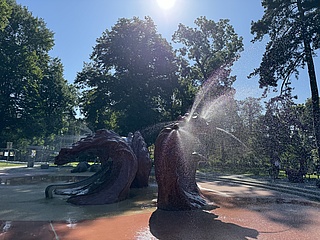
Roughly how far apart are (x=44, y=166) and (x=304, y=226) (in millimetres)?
27274

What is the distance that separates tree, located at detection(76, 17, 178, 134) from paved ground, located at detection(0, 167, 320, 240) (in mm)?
21496

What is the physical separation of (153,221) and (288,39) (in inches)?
689

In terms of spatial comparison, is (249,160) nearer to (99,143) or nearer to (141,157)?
(141,157)

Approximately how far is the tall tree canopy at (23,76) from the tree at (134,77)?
7.31m

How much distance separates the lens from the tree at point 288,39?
62.3 ft

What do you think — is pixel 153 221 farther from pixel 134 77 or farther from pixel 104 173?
pixel 134 77

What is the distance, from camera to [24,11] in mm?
37906

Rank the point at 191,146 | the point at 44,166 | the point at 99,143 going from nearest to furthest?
the point at 191,146 → the point at 99,143 → the point at 44,166

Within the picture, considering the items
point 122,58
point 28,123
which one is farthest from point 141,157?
point 28,123

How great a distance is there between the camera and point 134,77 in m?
31.8

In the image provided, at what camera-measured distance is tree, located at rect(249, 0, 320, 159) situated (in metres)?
19.0

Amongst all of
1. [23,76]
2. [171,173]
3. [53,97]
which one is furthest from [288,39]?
Result: [53,97]

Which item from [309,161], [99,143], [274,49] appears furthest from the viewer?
[274,49]

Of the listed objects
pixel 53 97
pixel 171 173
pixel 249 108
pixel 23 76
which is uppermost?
pixel 23 76
